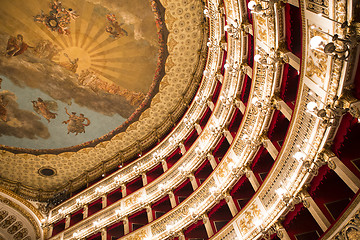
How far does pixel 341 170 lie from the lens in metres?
6.14

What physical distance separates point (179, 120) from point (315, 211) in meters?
13.8

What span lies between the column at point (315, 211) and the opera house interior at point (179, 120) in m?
0.04

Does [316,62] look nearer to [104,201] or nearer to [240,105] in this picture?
[240,105]

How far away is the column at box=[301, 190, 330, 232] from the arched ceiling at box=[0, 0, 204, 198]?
13.1m

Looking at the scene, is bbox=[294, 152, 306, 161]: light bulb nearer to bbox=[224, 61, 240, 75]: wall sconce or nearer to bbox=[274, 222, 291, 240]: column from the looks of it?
bbox=[274, 222, 291, 240]: column

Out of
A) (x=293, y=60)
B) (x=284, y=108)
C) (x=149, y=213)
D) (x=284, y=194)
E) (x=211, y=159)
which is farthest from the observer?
(x=149, y=213)

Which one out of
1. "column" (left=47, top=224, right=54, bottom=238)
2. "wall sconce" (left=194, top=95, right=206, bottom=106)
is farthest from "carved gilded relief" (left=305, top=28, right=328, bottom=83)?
"column" (left=47, top=224, right=54, bottom=238)

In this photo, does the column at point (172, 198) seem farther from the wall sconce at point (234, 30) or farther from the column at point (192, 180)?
the wall sconce at point (234, 30)

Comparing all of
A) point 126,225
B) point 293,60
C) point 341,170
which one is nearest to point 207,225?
point 126,225

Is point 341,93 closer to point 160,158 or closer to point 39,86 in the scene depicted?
point 160,158

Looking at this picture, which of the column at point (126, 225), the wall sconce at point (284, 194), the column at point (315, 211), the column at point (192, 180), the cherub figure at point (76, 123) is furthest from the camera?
the cherub figure at point (76, 123)

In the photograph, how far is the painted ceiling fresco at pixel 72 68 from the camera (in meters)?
17.3

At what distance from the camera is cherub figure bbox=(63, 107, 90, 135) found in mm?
21188

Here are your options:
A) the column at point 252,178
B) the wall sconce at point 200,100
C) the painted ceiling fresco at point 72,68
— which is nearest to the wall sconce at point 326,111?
the column at point 252,178
